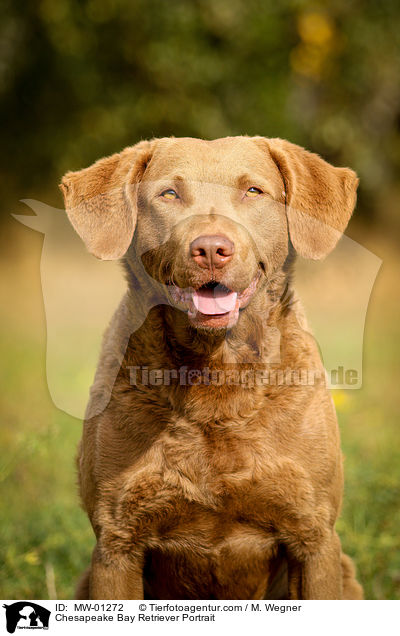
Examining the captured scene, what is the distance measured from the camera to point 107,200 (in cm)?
306

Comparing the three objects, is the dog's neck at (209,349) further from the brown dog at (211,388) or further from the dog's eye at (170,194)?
the dog's eye at (170,194)

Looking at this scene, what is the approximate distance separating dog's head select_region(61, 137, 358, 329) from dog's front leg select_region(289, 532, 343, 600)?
94cm

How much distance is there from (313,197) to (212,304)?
637 mm

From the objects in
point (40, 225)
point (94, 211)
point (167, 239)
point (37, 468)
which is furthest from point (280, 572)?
point (37, 468)

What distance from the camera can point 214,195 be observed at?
2926 millimetres

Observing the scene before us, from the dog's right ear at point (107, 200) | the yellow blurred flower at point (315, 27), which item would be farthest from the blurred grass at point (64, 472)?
the yellow blurred flower at point (315, 27)

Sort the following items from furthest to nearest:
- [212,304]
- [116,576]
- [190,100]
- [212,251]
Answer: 1. [190,100]
2. [116,576]
3. [212,304]
4. [212,251]

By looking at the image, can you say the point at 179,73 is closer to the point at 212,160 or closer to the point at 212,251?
the point at 212,160

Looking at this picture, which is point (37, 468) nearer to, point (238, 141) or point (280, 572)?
point (280, 572)

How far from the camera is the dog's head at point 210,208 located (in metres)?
2.80

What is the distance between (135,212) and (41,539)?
7.02 ft
